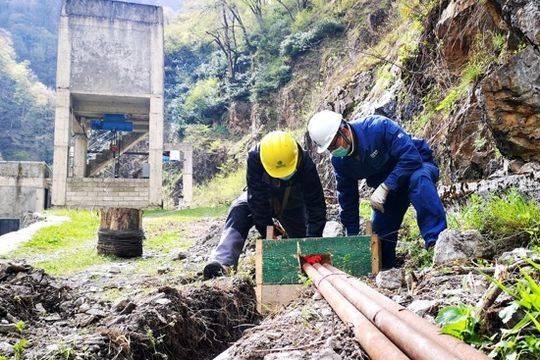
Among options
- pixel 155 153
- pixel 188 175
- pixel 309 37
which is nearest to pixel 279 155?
pixel 155 153

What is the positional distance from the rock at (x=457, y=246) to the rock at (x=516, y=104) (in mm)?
1875

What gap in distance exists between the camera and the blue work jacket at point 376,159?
372 centimetres

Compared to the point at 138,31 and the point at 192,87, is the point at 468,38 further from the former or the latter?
the point at 192,87

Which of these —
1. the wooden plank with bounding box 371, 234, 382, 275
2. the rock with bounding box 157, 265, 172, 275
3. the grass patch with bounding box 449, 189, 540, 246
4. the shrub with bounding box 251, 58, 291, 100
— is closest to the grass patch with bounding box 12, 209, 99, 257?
the rock with bounding box 157, 265, 172, 275

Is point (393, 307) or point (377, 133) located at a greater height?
point (377, 133)

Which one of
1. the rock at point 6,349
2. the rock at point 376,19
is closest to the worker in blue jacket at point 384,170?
the rock at point 6,349

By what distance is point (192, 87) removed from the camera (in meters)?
31.7

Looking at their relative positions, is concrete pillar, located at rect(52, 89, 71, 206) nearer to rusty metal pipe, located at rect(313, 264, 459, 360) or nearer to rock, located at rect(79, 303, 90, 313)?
rock, located at rect(79, 303, 90, 313)

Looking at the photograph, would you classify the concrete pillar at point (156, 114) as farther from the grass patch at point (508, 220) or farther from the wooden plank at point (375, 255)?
the grass patch at point (508, 220)

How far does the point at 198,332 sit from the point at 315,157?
8897mm

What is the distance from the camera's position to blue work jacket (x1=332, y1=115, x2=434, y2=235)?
3723 mm

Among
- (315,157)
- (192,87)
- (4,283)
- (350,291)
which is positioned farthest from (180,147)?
(350,291)

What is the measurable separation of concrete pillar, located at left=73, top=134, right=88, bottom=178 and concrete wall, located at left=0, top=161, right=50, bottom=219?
1118 millimetres

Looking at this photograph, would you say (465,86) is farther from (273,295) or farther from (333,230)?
(273,295)
